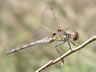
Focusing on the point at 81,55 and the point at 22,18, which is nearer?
the point at 81,55

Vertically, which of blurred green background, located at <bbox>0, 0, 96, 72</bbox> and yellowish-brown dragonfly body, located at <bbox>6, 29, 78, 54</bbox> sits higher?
yellowish-brown dragonfly body, located at <bbox>6, 29, 78, 54</bbox>

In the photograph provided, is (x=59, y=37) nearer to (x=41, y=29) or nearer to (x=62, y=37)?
(x=62, y=37)

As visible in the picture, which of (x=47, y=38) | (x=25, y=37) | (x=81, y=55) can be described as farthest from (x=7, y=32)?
(x=47, y=38)

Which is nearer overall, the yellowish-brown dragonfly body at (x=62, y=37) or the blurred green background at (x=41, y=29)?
the yellowish-brown dragonfly body at (x=62, y=37)

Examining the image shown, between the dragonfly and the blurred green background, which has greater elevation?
the dragonfly

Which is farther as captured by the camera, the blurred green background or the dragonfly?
the blurred green background

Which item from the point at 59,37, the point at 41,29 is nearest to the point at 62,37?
the point at 59,37

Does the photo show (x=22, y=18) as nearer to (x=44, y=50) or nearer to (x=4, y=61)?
(x=44, y=50)

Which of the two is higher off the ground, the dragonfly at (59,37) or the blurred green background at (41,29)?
the dragonfly at (59,37)
